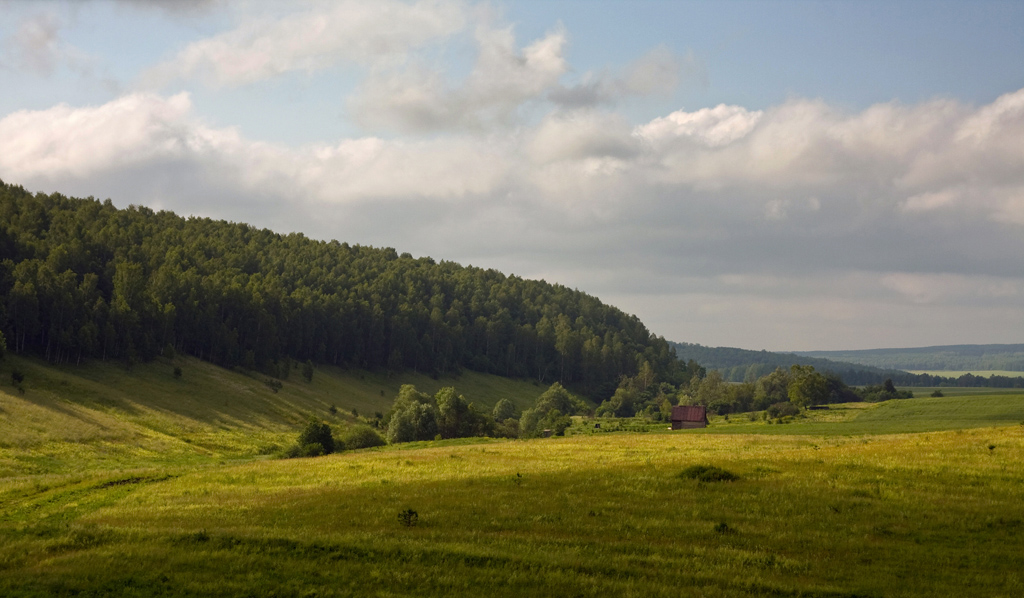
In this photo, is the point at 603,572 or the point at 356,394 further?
the point at 356,394

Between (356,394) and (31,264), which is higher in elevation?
(31,264)

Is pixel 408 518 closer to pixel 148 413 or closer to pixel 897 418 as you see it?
pixel 148 413

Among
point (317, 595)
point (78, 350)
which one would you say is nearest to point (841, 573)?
point (317, 595)

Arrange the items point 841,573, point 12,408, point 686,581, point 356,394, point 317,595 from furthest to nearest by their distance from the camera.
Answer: point 356,394
point 12,408
point 841,573
point 686,581
point 317,595

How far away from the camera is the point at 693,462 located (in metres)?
45.9

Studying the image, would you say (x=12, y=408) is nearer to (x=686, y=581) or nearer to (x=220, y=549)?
(x=220, y=549)

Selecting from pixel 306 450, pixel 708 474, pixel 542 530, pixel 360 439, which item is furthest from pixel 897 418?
pixel 542 530

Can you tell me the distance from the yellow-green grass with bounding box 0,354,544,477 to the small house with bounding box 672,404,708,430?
53.4 m

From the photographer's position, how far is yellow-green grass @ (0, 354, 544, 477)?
73750 millimetres

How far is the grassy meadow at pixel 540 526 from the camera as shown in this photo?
21.3 meters

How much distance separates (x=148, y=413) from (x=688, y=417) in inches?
3159

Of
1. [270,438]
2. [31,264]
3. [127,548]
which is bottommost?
[270,438]

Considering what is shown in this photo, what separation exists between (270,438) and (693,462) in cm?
7054

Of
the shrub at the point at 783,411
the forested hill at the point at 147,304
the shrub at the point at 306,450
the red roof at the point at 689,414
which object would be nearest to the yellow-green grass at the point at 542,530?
the shrub at the point at 306,450
